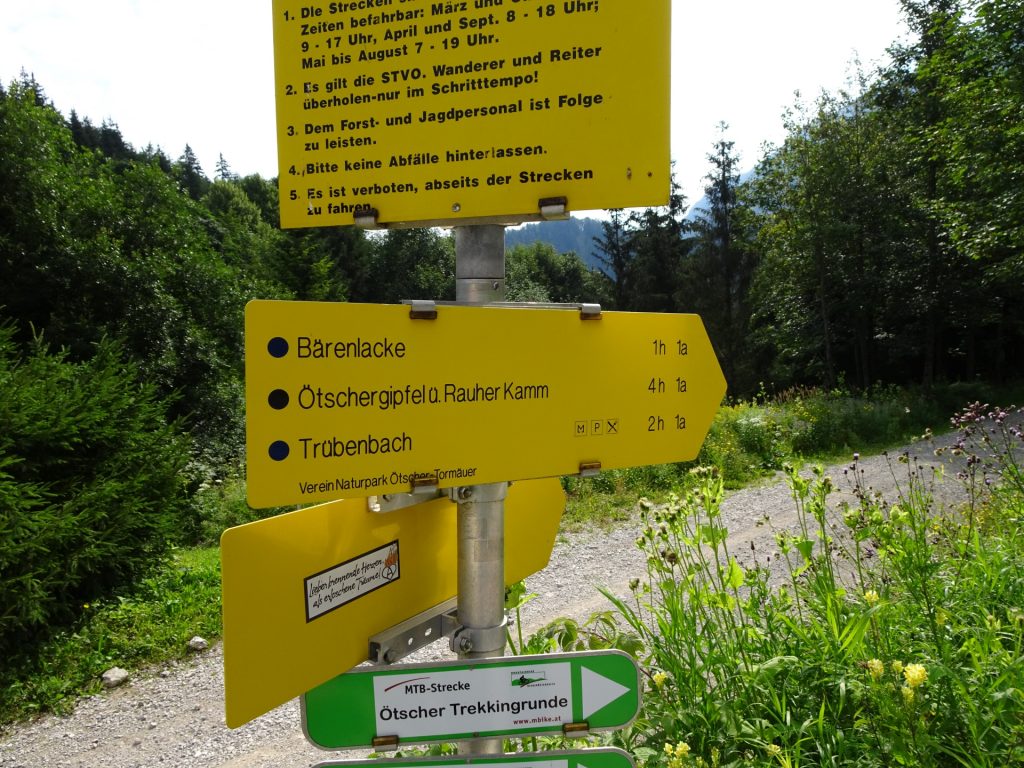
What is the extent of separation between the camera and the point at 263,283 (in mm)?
20750

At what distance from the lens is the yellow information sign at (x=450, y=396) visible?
95 centimetres

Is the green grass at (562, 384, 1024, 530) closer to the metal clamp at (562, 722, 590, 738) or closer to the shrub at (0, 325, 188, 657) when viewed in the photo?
the shrub at (0, 325, 188, 657)

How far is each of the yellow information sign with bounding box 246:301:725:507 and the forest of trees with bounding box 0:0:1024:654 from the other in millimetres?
106

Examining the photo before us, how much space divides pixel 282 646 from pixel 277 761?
133 inches

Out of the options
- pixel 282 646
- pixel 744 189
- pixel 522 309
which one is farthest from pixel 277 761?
pixel 744 189

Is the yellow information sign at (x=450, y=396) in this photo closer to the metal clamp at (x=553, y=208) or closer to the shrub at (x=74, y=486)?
the metal clamp at (x=553, y=208)

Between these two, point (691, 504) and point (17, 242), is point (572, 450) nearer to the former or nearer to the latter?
point (691, 504)

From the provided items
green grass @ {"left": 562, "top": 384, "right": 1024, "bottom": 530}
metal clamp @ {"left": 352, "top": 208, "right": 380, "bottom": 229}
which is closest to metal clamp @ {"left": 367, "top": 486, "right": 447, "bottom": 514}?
metal clamp @ {"left": 352, "top": 208, "right": 380, "bottom": 229}

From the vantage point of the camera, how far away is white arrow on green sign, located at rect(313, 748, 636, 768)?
1102mm

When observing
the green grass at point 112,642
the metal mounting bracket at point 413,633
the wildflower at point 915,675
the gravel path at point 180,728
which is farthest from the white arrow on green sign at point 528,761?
the green grass at point 112,642

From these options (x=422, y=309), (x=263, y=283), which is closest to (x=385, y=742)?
(x=422, y=309)

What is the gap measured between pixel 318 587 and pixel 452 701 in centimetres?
32

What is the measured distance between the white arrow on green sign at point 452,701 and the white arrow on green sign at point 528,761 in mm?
39

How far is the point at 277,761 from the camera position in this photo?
147 inches
